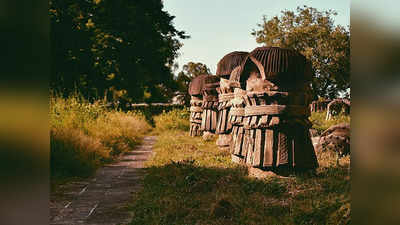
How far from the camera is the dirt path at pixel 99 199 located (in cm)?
295

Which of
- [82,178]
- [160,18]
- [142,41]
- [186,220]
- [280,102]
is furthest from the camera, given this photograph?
[160,18]

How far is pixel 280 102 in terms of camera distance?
409 centimetres

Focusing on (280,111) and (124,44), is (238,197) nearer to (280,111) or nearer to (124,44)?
(280,111)

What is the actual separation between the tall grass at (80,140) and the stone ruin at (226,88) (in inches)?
99.3

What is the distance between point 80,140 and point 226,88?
3.24 meters

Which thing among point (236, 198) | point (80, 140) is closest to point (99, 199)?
point (236, 198)

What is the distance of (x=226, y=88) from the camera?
7113 millimetres

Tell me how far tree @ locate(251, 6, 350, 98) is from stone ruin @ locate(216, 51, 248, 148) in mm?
16672

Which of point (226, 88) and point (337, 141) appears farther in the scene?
point (226, 88)

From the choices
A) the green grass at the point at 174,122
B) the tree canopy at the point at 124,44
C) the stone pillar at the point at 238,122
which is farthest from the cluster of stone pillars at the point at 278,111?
the tree canopy at the point at 124,44
